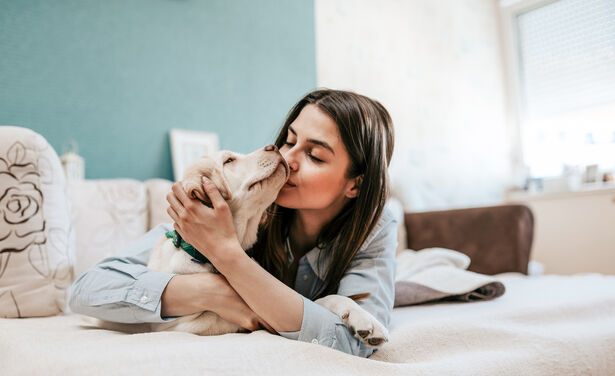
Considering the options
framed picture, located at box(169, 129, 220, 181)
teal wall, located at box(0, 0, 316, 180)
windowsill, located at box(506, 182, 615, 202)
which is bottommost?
windowsill, located at box(506, 182, 615, 202)

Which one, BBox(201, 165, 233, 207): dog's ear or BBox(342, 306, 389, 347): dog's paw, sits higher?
BBox(201, 165, 233, 207): dog's ear

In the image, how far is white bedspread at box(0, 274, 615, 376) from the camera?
0.65m

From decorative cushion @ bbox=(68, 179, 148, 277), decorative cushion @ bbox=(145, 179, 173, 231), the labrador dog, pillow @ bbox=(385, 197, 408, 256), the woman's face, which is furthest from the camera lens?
pillow @ bbox=(385, 197, 408, 256)

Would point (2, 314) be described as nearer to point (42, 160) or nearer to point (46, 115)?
point (42, 160)

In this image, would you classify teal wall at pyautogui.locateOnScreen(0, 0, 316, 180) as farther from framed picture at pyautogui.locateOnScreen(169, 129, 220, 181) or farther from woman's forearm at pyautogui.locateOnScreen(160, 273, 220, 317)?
woman's forearm at pyautogui.locateOnScreen(160, 273, 220, 317)

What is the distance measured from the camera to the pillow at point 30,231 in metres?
1.18

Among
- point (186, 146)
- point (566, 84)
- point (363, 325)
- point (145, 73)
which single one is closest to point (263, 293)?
point (363, 325)

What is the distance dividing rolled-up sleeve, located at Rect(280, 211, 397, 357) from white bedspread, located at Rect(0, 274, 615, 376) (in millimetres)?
58

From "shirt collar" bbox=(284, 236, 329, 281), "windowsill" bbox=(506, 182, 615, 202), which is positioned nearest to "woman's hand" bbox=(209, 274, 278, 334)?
"shirt collar" bbox=(284, 236, 329, 281)

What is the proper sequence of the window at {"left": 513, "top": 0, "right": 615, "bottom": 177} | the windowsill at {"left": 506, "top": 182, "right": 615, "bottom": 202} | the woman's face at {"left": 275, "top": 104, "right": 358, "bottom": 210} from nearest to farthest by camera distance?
the woman's face at {"left": 275, "top": 104, "right": 358, "bottom": 210}, the windowsill at {"left": 506, "top": 182, "right": 615, "bottom": 202}, the window at {"left": 513, "top": 0, "right": 615, "bottom": 177}

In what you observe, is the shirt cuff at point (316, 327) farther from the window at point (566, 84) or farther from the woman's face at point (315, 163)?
the window at point (566, 84)

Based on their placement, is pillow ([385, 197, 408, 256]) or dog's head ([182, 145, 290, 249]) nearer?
→ dog's head ([182, 145, 290, 249])

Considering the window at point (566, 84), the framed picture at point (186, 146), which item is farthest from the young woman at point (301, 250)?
the window at point (566, 84)

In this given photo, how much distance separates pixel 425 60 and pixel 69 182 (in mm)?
3340
